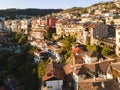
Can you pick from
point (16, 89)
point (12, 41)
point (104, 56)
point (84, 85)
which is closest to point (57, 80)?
point (84, 85)

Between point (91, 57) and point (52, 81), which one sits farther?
point (91, 57)

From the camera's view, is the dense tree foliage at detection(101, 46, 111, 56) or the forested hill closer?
the dense tree foliage at detection(101, 46, 111, 56)

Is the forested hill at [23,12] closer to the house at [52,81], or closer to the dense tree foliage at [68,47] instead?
the dense tree foliage at [68,47]

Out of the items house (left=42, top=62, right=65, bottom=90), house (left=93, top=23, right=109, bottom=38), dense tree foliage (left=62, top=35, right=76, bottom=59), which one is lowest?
house (left=42, top=62, right=65, bottom=90)

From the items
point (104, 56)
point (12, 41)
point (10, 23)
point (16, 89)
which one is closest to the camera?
point (104, 56)

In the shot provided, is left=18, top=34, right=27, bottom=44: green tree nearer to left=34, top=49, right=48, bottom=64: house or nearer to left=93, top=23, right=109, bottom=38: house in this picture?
left=34, top=49, right=48, bottom=64: house

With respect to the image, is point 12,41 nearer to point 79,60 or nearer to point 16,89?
point 16,89

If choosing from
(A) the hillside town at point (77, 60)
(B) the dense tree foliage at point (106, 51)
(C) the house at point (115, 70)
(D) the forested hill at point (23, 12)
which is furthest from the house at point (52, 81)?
(D) the forested hill at point (23, 12)

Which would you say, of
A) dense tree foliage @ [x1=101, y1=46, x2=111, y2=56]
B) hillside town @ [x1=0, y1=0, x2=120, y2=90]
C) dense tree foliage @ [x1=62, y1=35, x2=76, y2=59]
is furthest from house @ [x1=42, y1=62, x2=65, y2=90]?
dense tree foliage @ [x1=62, y1=35, x2=76, y2=59]

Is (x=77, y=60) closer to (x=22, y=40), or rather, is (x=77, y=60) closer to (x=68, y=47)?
(x=68, y=47)

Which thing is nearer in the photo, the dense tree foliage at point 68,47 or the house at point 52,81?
the house at point 52,81

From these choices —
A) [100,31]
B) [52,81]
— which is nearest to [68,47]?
[100,31]
